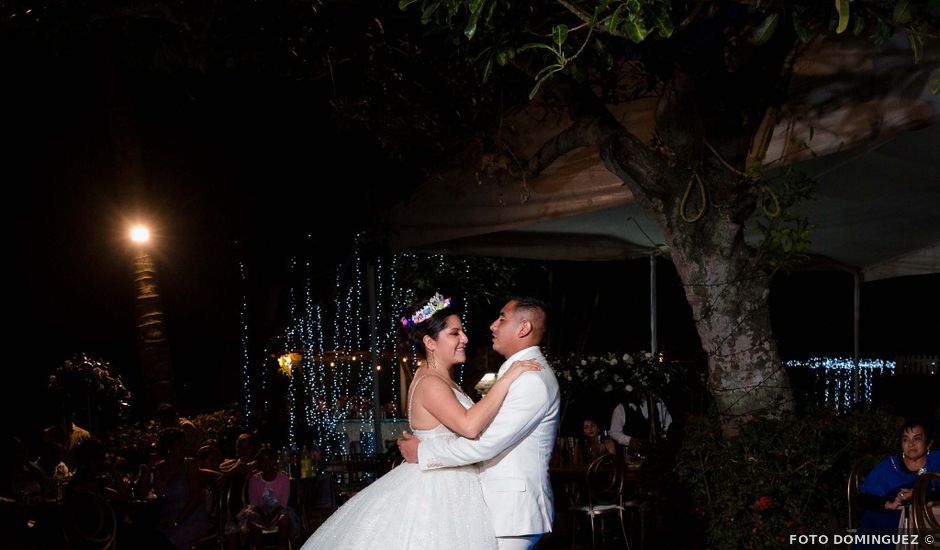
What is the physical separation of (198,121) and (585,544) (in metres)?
7.66

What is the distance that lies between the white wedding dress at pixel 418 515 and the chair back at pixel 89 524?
10.7 ft

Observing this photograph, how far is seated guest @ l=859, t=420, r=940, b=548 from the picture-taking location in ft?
18.0

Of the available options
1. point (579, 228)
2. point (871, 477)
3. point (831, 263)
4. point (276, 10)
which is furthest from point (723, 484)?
point (831, 263)

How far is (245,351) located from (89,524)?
525cm

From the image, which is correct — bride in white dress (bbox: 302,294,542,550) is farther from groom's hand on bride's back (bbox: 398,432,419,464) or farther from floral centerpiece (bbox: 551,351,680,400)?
floral centerpiece (bbox: 551,351,680,400)

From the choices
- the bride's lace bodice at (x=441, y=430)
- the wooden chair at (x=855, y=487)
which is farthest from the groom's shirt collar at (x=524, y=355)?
the wooden chair at (x=855, y=487)

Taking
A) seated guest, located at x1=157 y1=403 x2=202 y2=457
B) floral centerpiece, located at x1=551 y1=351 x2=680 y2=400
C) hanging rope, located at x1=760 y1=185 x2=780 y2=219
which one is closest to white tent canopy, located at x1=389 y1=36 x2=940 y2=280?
hanging rope, located at x1=760 y1=185 x2=780 y2=219

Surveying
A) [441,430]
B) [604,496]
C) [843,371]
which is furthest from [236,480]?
[843,371]

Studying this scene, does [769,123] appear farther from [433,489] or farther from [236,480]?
[236,480]

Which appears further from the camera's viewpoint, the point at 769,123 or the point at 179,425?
the point at 179,425

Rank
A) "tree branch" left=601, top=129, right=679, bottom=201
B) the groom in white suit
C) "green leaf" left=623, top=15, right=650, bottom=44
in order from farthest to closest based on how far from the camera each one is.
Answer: "tree branch" left=601, top=129, right=679, bottom=201 < the groom in white suit < "green leaf" left=623, top=15, right=650, bottom=44

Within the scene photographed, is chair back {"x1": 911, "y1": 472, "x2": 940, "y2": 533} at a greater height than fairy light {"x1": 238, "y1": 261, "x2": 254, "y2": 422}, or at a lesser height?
lesser

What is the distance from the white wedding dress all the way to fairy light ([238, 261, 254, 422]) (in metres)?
7.51

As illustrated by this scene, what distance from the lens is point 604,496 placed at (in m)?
8.32
